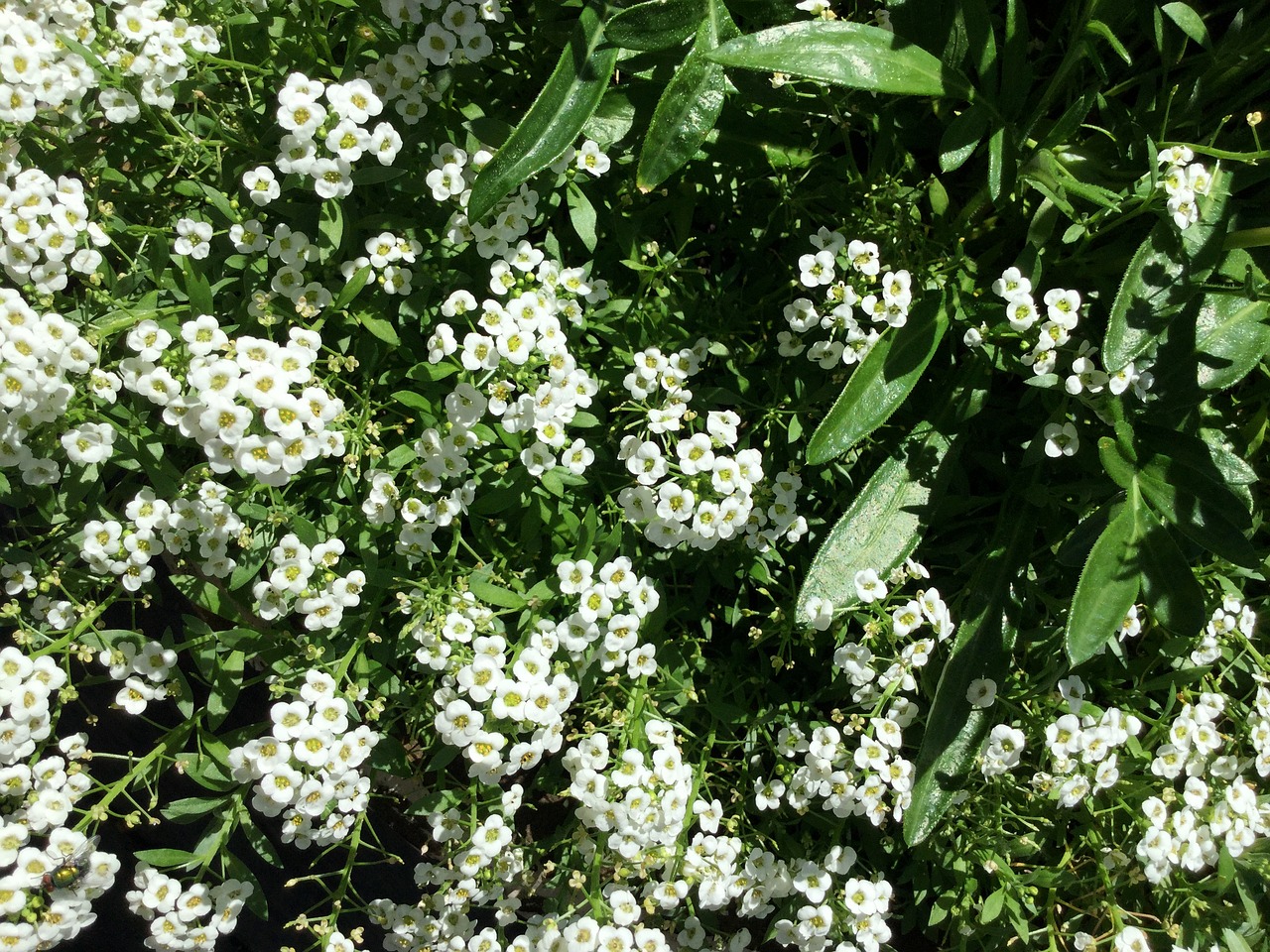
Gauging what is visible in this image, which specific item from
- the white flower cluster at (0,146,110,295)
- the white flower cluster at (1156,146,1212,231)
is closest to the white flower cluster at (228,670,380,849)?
the white flower cluster at (0,146,110,295)

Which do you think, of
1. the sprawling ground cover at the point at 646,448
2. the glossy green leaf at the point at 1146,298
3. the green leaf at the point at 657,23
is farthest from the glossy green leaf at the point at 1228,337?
the green leaf at the point at 657,23

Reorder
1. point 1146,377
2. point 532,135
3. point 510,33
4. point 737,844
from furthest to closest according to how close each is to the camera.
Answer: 1. point 510,33
2. point 737,844
3. point 1146,377
4. point 532,135

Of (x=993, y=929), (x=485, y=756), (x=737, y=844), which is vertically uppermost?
(x=485, y=756)

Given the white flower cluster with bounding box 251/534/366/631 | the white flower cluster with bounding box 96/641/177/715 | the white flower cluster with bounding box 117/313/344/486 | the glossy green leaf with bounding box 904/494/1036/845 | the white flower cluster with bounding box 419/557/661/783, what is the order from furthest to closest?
the glossy green leaf with bounding box 904/494/1036/845
the white flower cluster with bounding box 96/641/177/715
the white flower cluster with bounding box 251/534/366/631
the white flower cluster with bounding box 419/557/661/783
the white flower cluster with bounding box 117/313/344/486

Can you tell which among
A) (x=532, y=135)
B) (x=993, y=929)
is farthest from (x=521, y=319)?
(x=993, y=929)

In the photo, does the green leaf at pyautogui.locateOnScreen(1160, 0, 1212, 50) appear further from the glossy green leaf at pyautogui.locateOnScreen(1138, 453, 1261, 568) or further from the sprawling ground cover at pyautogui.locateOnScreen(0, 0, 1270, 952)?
the glossy green leaf at pyautogui.locateOnScreen(1138, 453, 1261, 568)

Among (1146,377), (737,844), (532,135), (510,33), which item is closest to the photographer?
(532,135)

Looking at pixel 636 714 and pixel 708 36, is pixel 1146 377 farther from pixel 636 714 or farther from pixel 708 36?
pixel 636 714
